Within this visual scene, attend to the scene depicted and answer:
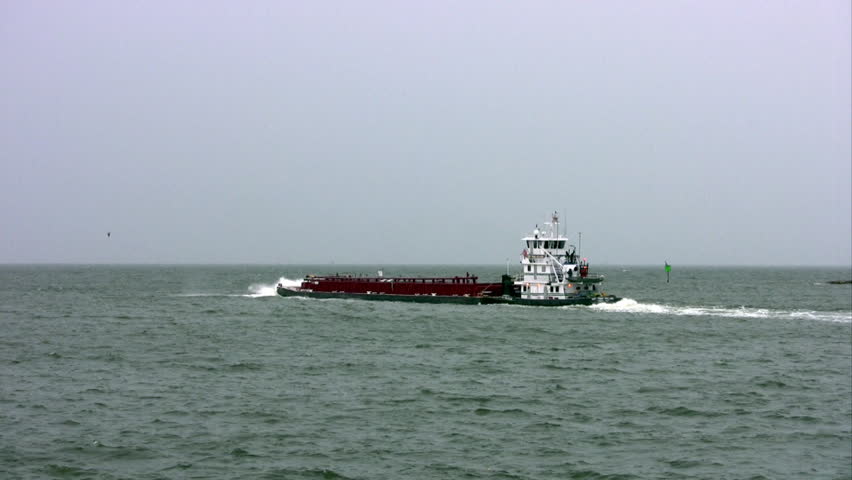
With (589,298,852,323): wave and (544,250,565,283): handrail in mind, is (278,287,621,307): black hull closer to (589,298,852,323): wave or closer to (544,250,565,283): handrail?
(589,298,852,323): wave

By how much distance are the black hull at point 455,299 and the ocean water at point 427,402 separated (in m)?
14.1

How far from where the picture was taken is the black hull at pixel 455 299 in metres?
78.1

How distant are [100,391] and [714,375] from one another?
30.1 m

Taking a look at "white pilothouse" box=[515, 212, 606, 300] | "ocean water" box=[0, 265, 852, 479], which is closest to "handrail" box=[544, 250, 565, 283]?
"white pilothouse" box=[515, 212, 606, 300]

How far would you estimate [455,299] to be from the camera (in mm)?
86625

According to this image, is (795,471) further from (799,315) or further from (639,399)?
(799,315)

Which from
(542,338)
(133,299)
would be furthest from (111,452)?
(133,299)

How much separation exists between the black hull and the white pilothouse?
0.69 metres

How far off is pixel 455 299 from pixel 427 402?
2092 inches

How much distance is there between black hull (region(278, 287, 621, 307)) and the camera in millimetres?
78125

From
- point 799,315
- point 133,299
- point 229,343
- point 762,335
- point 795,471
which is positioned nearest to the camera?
point 795,471

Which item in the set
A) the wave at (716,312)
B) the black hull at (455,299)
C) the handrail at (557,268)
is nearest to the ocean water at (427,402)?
the wave at (716,312)

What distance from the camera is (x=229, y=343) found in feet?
176

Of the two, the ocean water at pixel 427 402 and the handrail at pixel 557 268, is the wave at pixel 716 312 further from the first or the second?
the ocean water at pixel 427 402
